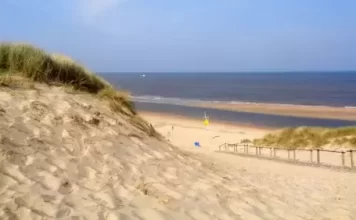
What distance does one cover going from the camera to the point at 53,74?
7.66m

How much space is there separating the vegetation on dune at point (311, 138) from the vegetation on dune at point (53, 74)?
1653 cm

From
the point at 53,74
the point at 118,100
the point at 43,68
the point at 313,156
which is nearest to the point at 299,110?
the point at 313,156

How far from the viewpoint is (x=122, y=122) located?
6.96 m

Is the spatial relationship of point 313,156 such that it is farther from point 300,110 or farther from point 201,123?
point 300,110

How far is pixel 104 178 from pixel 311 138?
2072 cm

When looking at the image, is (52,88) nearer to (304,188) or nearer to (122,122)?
(122,122)

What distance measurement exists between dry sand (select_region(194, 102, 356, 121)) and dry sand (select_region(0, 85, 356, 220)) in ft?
132

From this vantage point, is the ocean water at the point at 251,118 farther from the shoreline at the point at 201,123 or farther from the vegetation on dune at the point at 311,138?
the vegetation on dune at the point at 311,138

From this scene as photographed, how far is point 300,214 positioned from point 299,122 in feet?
123

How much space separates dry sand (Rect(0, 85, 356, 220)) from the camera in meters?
4.17

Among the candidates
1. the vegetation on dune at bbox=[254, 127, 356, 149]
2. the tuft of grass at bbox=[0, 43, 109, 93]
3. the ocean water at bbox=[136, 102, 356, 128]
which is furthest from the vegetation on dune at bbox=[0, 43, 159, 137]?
the ocean water at bbox=[136, 102, 356, 128]

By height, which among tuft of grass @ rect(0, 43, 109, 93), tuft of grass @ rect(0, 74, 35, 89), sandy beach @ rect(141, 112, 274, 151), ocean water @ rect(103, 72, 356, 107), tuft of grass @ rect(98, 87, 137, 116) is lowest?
sandy beach @ rect(141, 112, 274, 151)

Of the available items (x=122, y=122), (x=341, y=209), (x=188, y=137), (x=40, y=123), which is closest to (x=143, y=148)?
(x=122, y=122)

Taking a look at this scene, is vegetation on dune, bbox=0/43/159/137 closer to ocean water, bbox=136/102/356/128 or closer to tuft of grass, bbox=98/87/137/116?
tuft of grass, bbox=98/87/137/116
